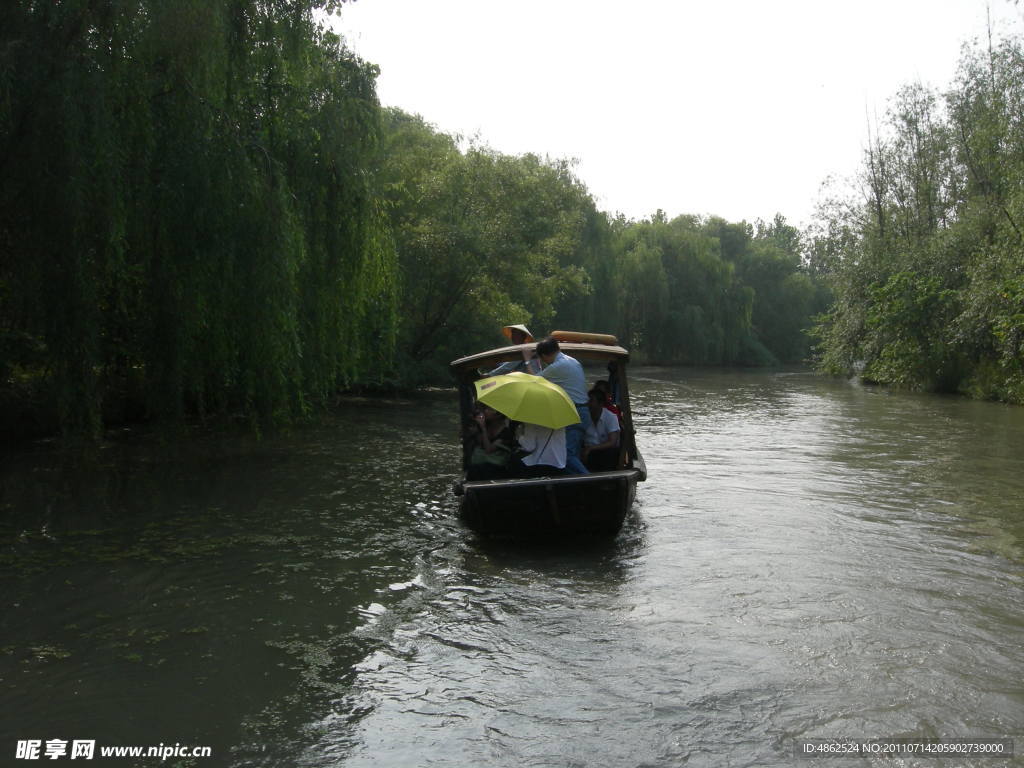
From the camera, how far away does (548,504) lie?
7672mm

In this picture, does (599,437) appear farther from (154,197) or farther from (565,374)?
(154,197)

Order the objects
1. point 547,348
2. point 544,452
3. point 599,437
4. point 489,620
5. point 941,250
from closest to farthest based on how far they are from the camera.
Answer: point 489,620, point 544,452, point 547,348, point 599,437, point 941,250

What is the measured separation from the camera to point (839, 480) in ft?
38.7

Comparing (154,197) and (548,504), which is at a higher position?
(154,197)

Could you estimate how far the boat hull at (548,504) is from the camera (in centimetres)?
759

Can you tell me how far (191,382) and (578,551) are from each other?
4.67m

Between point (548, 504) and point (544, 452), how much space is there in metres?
0.56

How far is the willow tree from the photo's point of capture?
8117mm

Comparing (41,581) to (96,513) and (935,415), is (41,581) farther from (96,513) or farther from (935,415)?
(935,415)

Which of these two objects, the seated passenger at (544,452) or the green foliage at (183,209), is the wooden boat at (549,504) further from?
the green foliage at (183,209)

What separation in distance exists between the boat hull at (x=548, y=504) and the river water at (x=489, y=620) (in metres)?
0.28

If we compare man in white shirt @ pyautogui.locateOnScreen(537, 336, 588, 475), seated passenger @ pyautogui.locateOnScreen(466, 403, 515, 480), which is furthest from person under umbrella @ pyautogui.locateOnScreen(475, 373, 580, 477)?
seated passenger @ pyautogui.locateOnScreen(466, 403, 515, 480)

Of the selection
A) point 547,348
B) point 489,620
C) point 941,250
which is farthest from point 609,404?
point 941,250

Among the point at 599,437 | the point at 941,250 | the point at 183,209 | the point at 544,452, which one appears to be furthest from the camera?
the point at 941,250
